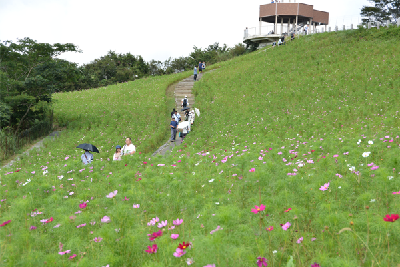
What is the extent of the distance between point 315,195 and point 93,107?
21.5 meters

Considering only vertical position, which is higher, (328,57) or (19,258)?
(328,57)

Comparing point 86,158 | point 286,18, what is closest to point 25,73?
point 86,158

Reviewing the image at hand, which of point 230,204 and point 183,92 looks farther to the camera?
point 183,92

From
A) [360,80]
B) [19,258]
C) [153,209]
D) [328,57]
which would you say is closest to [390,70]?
[360,80]

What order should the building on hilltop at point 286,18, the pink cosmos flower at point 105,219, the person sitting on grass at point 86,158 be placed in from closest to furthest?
1. the pink cosmos flower at point 105,219
2. the person sitting on grass at point 86,158
3. the building on hilltop at point 286,18

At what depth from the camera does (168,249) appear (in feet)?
6.88

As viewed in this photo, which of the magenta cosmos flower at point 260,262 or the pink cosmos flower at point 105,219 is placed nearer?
the magenta cosmos flower at point 260,262

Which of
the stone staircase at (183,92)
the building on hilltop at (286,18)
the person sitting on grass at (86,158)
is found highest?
the building on hilltop at (286,18)

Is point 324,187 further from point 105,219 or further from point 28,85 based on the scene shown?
point 28,85

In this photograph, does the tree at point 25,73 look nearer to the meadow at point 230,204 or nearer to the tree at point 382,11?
the meadow at point 230,204

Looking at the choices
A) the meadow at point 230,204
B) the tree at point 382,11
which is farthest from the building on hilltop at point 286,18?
the meadow at point 230,204

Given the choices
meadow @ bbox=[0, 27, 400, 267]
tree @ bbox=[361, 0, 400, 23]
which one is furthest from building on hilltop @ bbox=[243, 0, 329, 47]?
meadow @ bbox=[0, 27, 400, 267]

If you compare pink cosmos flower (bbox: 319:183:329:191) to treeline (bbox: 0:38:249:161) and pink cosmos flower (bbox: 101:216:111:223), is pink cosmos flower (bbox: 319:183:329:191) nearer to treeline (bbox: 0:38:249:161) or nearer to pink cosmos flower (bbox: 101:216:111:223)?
pink cosmos flower (bbox: 101:216:111:223)

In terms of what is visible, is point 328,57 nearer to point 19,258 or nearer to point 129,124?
→ point 129,124
